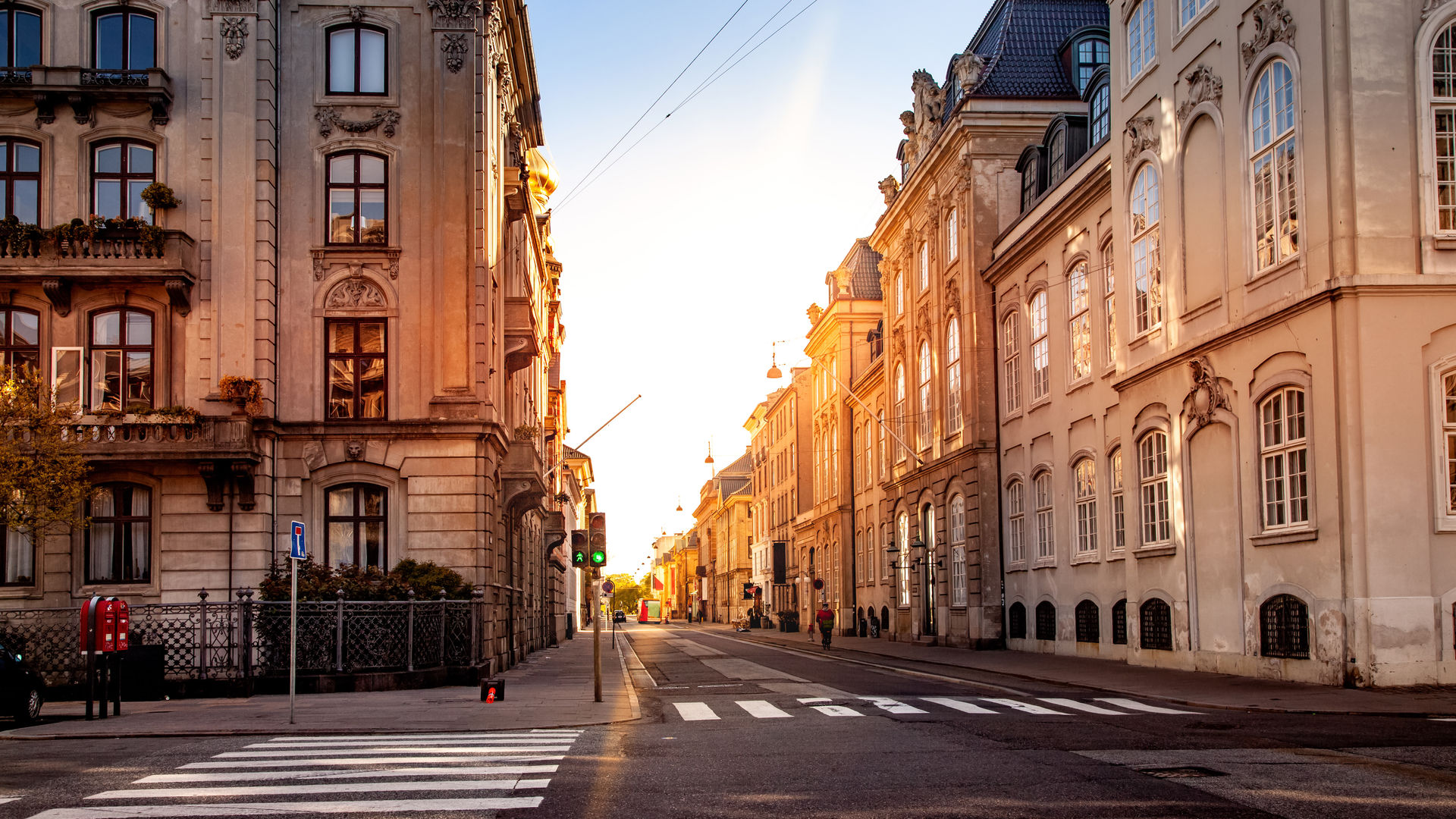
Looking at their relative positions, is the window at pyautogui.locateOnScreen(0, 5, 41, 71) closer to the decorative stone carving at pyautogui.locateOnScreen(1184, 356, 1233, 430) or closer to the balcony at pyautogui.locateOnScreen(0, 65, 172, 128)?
the balcony at pyautogui.locateOnScreen(0, 65, 172, 128)

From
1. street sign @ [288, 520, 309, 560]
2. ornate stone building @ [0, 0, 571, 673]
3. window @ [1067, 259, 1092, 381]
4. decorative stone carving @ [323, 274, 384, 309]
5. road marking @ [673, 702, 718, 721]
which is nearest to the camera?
street sign @ [288, 520, 309, 560]

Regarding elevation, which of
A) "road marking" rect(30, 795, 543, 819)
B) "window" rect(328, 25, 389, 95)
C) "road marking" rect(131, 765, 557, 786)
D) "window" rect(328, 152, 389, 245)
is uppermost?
"window" rect(328, 25, 389, 95)

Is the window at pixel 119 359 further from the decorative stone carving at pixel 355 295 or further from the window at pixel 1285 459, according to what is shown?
the window at pixel 1285 459

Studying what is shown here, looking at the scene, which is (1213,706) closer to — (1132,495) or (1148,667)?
(1148,667)

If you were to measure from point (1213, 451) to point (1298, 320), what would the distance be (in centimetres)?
413

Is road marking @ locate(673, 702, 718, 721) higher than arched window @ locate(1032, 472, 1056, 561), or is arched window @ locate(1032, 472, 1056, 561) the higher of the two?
arched window @ locate(1032, 472, 1056, 561)

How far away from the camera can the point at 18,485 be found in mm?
22500

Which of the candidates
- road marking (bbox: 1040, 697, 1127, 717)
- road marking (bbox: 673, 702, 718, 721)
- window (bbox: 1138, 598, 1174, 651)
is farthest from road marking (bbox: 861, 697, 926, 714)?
window (bbox: 1138, 598, 1174, 651)

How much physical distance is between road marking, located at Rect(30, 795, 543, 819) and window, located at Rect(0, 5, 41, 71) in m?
22.0

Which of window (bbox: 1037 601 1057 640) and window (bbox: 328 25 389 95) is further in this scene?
window (bbox: 1037 601 1057 640)

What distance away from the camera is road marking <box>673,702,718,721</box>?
16562mm

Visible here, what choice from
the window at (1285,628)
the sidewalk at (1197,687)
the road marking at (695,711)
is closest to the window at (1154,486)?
the sidewalk at (1197,687)

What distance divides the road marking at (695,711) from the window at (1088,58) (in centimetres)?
2886

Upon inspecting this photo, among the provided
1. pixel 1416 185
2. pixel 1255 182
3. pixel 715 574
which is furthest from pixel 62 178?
pixel 715 574
